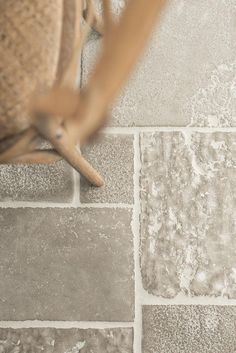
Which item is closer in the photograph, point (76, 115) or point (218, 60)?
point (76, 115)

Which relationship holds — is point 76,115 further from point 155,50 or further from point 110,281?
point 155,50

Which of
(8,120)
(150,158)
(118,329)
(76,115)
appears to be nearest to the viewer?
(76,115)

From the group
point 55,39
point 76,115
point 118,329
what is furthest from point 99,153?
point 76,115

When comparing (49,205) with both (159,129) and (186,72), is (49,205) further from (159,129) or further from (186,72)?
(186,72)

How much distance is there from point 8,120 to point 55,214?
520 mm

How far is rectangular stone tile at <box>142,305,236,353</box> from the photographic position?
4.44 ft

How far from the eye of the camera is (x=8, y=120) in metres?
0.93

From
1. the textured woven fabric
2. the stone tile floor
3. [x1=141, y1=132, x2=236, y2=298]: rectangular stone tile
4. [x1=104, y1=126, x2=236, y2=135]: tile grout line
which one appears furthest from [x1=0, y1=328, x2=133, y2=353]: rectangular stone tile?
the textured woven fabric

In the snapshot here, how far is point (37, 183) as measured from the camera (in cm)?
144

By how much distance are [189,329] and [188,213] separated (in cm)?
26

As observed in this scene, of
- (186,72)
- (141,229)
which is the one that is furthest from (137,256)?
(186,72)

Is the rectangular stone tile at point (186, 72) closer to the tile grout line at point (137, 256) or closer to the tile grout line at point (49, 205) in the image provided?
the tile grout line at point (137, 256)

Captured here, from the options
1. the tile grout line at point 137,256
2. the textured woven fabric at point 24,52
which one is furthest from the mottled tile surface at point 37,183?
the textured woven fabric at point 24,52

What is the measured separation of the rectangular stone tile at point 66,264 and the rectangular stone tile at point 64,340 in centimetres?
3
